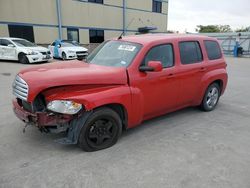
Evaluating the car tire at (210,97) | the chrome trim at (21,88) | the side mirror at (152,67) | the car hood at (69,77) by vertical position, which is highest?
the side mirror at (152,67)

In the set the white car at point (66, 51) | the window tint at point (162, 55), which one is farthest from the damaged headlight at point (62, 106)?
the white car at point (66, 51)

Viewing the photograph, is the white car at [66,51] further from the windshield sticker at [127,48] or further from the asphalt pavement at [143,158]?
the windshield sticker at [127,48]

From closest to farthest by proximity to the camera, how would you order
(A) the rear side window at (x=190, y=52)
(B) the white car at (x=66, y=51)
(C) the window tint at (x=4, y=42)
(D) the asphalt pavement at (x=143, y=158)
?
(D) the asphalt pavement at (x=143, y=158) → (A) the rear side window at (x=190, y=52) → (C) the window tint at (x=4, y=42) → (B) the white car at (x=66, y=51)

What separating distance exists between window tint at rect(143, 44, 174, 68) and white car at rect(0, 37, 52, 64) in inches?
466

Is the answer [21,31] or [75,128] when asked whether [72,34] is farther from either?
[75,128]

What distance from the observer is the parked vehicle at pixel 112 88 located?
330 cm

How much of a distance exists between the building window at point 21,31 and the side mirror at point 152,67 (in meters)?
18.7

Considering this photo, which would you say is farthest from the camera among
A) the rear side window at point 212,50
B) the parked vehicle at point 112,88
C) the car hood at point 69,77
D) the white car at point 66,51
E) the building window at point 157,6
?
the building window at point 157,6

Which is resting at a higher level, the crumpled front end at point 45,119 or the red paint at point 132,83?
the red paint at point 132,83

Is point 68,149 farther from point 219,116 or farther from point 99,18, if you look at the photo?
point 99,18

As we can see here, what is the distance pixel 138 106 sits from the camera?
3947 mm

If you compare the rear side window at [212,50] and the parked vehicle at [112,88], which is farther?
the rear side window at [212,50]

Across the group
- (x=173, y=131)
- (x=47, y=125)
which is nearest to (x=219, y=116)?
(x=173, y=131)

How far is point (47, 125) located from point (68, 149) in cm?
58
